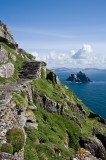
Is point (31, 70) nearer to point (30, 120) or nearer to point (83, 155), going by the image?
point (30, 120)

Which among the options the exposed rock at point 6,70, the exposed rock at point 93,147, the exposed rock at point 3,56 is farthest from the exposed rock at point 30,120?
the exposed rock at point 3,56

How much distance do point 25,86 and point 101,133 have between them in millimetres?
19668

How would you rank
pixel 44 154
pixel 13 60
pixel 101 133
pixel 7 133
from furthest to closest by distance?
1. pixel 13 60
2. pixel 101 133
3. pixel 44 154
4. pixel 7 133

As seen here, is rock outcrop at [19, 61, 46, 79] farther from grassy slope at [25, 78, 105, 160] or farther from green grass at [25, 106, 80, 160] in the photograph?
green grass at [25, 106, 80, 160]

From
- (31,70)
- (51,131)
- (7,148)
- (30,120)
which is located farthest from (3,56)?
(7,148)

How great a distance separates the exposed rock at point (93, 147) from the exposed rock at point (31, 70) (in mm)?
18310

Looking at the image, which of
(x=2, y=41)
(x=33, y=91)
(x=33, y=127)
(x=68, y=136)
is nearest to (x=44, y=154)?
(x=33, y=127)

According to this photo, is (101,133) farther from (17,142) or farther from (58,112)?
(17,142)

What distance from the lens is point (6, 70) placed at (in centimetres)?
6059

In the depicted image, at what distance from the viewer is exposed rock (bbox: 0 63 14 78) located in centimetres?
5909

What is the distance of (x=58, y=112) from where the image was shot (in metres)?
59.9

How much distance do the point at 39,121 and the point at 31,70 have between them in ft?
75.2

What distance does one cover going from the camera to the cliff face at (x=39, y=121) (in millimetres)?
32375

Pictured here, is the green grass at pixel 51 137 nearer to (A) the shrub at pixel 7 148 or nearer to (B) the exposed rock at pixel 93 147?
(B) the exposed rock at pixel 93 147
